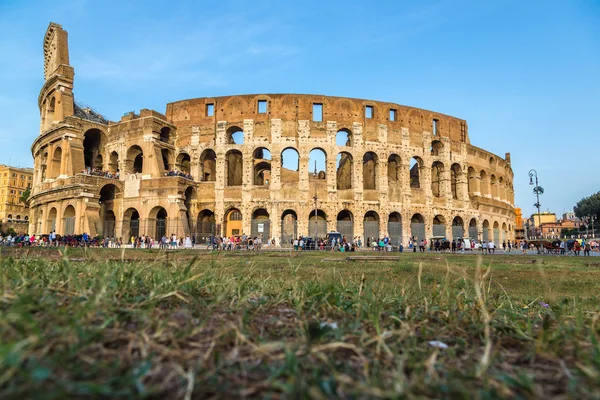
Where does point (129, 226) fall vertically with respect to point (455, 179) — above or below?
below

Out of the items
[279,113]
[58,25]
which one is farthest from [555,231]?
[58,25]

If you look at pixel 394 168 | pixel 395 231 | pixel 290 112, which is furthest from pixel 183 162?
pixel 395 231

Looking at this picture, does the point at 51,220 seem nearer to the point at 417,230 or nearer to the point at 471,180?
the point at 417,230

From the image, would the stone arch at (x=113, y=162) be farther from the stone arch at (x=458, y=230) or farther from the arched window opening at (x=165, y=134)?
the stone arch at (x=458, y=230)

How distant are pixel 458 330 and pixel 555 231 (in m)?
126

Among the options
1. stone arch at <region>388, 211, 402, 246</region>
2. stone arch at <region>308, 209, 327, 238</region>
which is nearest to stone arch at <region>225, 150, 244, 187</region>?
stone arch at <region>308, 209, 327, 238</region>

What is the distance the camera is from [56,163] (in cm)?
3012

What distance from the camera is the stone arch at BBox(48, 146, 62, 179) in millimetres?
29828

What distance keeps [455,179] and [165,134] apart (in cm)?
2595

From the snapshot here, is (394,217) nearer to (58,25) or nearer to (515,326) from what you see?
(515,326)

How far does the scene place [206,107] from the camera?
30344mm

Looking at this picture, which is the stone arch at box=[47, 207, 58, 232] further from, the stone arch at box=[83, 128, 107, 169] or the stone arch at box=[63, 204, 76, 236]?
the stone arch at box=[83, 128, 107, 169]

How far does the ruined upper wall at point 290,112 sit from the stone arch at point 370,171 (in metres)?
2.06

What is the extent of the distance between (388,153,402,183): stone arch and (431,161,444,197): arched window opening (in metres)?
3.58
